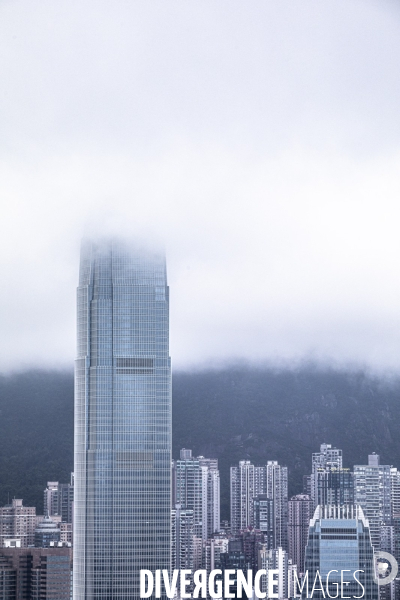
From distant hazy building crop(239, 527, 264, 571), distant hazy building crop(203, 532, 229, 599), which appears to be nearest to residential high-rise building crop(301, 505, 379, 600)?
distant hazy building crop(239, 527, 264, 571)

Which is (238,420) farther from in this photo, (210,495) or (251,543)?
(251,543)

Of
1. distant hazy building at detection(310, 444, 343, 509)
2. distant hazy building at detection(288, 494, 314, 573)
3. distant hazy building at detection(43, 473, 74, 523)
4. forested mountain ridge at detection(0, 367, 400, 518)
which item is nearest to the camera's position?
distant hazy building at detection(288, 494, 314, 573)

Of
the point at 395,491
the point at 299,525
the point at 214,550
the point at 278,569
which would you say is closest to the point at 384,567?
the point at 278,569

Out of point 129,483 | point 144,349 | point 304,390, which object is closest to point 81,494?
point 129,483

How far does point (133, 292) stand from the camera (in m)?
8.08

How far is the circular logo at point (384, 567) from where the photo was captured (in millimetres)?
6121

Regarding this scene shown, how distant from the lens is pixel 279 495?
7836 mm

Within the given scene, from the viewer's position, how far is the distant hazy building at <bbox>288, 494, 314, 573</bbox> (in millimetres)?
6406

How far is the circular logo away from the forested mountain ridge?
160cm

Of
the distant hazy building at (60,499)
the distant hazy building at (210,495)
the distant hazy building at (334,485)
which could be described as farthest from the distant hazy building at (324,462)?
Answer: the distant hazy building at (60,499)

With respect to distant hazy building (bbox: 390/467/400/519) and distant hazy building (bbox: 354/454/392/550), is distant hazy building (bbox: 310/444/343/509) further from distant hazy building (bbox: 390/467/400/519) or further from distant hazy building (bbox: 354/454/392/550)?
distant hazy building (bbox: 390/467/400/519)

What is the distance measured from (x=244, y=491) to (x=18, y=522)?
180 centimetres

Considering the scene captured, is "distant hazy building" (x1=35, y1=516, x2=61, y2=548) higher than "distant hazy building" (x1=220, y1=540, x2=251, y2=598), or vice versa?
"distant hazy building" (x1=35, y1=516, x2=61, y2=548)

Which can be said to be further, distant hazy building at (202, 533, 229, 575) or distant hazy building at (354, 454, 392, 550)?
distant hazy building at (354, 454, 392, 550)
